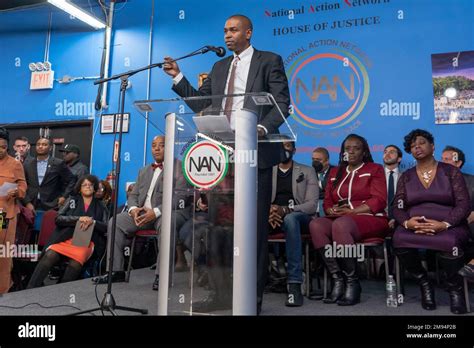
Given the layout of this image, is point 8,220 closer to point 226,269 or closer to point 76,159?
point 76,159

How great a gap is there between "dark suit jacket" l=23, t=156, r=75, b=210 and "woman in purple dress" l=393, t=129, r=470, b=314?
140 inches

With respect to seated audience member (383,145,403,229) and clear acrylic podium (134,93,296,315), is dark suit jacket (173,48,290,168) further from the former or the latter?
seated audience member (383,145,403,229)

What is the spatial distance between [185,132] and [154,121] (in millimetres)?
274

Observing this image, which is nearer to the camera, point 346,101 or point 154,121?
point 154,121

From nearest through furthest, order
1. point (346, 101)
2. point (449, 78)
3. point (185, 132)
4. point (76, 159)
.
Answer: point (185, 132) < point (449, 78) < point (346, 101) < point (76, 159)

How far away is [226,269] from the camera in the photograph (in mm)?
1678

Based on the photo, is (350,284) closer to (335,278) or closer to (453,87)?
(335,278)

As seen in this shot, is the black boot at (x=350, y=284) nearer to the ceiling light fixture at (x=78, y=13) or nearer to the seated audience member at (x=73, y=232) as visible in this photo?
the seated audience member at (x=73, y=232)

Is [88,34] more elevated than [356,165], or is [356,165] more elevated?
[88,34]

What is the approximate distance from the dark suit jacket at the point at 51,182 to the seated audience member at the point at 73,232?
0.75m

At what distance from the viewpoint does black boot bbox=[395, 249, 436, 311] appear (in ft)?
8.68

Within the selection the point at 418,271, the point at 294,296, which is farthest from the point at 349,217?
the point at 294,296

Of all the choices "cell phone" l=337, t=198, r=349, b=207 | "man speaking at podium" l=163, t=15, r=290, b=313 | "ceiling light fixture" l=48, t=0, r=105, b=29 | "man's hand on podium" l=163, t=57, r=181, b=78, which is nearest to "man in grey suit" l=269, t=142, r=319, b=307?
"cell phone" l=337, t=198, r=349, b=207

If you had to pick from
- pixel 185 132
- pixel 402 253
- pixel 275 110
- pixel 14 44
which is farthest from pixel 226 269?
pixel 14 44
